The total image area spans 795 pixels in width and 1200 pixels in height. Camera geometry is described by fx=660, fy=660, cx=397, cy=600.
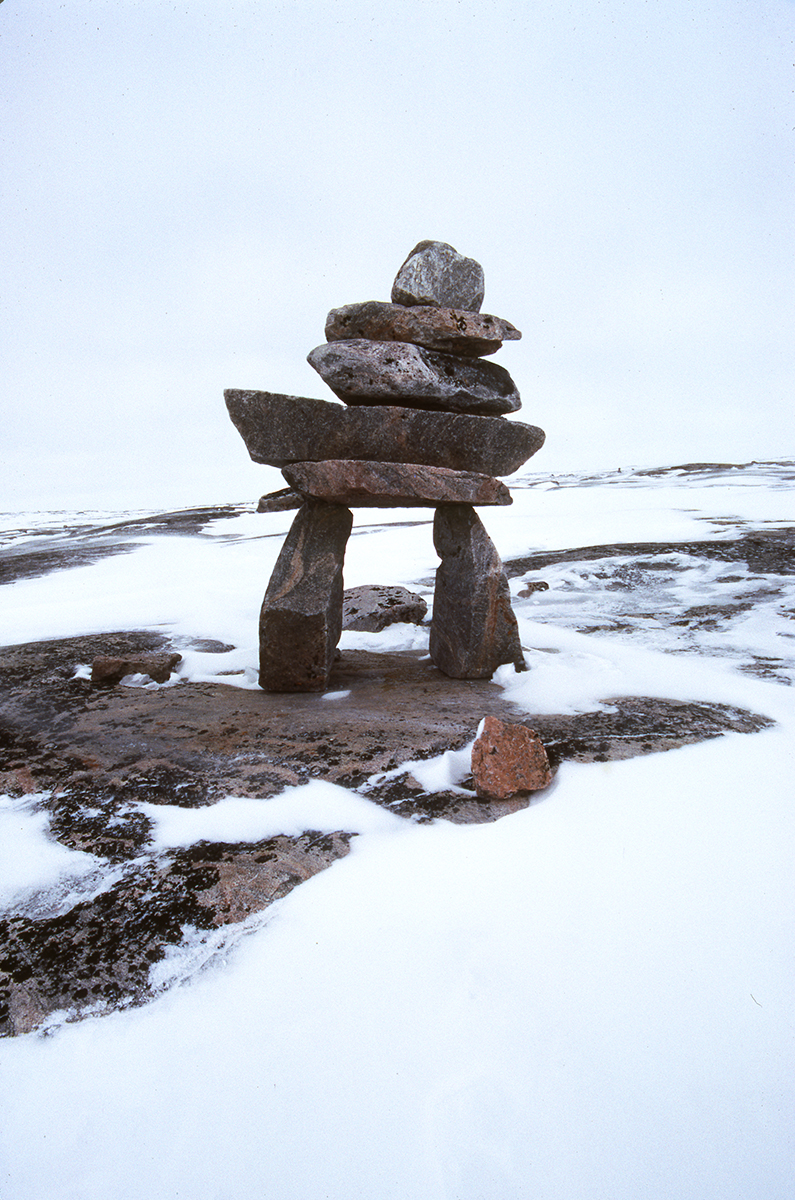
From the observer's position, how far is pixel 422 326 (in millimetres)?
4121

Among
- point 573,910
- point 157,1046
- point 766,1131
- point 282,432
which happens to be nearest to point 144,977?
point 157,1046

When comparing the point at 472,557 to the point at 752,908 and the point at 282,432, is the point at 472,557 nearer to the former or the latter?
the point at 282,432

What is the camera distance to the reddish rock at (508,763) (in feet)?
8.30

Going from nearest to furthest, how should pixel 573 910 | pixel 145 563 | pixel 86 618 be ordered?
pixel 573 910 → pixel 86 618 → pixel 145 563

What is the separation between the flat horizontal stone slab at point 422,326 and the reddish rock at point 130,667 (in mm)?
2433

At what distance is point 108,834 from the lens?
231 centimetres

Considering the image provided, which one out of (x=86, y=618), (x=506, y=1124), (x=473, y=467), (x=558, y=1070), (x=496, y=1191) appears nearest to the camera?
(x=496, y=1191)

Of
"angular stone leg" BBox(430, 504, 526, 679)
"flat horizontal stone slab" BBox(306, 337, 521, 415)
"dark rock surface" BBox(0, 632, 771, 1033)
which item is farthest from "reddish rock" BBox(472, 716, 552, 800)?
"flat horizontal stone slab" BBox(306, 337, 521, 415)

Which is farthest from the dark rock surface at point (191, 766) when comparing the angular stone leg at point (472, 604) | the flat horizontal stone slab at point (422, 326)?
the flat horizontal stone slab at point (422, 326)

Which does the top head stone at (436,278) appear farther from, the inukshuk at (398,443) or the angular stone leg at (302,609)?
the angular stone leg at (302,609)

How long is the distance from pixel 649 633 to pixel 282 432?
11.0 ft

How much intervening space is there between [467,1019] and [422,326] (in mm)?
3710

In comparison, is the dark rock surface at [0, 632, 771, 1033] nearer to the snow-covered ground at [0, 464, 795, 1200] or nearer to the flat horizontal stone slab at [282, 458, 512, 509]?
the snow-covered ground at [0, 464, 795, 1200]

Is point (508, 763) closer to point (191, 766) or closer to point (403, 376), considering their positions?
point (191, 766)
